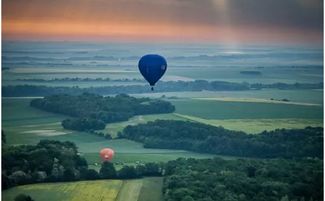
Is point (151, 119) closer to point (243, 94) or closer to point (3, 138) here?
point (243, 94)

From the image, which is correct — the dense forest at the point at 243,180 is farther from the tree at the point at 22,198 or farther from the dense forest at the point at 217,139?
the tree at the point at 22,198

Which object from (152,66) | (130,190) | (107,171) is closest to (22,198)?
(107,171)

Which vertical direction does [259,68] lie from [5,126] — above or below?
above

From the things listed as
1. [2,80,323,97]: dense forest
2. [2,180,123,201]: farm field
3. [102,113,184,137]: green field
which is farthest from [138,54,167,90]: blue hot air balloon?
[2,180,123,201]: farm field

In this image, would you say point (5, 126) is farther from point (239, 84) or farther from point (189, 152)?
point (239, 84)

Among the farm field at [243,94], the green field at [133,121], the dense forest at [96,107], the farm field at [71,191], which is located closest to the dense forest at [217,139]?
the green field at [133,121]

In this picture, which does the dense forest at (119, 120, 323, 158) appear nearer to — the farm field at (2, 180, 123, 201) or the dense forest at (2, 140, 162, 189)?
the dense forest at (2, 140, 162, 189)

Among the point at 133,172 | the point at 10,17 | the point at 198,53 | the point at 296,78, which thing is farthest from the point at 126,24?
the point at 296,78
